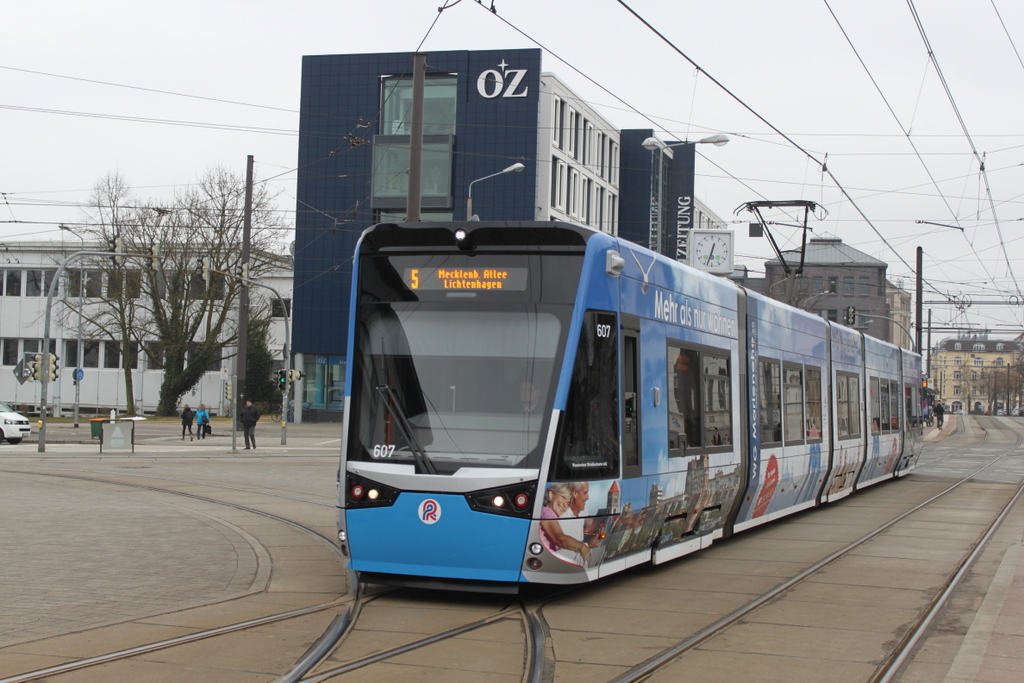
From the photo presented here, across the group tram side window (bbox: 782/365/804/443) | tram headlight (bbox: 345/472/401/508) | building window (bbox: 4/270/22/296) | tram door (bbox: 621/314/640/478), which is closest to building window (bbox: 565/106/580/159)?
building window (bbox: 4/270/22/296)

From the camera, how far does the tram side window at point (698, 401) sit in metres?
10.6

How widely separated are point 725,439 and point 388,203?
44274 millimetres

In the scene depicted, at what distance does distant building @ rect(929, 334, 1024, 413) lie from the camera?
492ft

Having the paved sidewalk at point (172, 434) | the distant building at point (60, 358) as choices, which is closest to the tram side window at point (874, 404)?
the paved sidewalk at point (172, 434)

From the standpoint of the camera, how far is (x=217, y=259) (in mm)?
52594

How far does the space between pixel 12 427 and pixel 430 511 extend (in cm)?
3376

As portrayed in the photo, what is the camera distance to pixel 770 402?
1384 cm

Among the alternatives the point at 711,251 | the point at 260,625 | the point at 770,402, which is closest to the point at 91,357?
the point at 711,251

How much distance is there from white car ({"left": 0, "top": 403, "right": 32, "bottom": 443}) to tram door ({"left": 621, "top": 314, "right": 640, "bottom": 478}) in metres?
33.7

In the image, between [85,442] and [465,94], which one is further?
[465,94]

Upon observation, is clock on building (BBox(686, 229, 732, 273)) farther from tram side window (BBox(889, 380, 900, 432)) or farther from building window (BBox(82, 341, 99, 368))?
building window (BBox(82, 341, 99, 368))

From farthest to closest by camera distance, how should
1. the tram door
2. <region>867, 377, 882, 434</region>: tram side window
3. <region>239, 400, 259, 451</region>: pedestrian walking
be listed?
<region>239, 400, 259, 451</region>: pedestrian walking → <region>867, 377, 882, 434</region>: tram side window → the tram door

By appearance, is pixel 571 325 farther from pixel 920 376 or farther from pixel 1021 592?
pixel 920 376

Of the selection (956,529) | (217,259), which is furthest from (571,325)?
(217,259)
